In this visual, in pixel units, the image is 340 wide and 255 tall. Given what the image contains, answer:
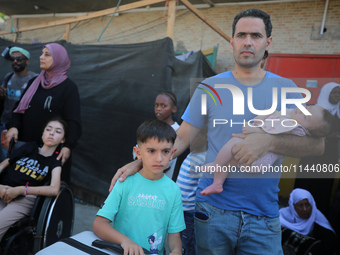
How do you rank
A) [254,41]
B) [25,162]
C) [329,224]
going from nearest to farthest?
[254,41] < [25,162] < [329,224]

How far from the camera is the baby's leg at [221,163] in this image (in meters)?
1.47

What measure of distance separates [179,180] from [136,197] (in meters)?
0.85

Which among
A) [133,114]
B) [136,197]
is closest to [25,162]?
[136,197]

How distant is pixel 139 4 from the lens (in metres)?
4.13

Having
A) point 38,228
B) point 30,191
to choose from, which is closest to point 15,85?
point 30,191

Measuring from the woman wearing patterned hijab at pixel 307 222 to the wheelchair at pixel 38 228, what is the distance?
2158 millimetres

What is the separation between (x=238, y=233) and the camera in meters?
Answer: 1.46

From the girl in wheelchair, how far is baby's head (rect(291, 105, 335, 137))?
1875 millimetres

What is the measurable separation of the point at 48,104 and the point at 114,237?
1809 millimetres

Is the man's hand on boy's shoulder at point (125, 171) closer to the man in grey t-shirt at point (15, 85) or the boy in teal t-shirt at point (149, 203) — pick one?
the boy in teal t-shirt at point (149, 203)

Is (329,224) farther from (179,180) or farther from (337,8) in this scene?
(337,8)

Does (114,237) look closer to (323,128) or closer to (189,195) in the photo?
(189,195)

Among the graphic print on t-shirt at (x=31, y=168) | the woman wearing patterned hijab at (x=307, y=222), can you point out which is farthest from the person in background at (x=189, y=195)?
the woman wearing patterned hijab at (x=307, y=222)

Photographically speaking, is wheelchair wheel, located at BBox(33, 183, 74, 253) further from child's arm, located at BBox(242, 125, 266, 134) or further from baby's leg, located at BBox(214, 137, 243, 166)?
child's arm, located at BBox(242, 125, 266, 134)
